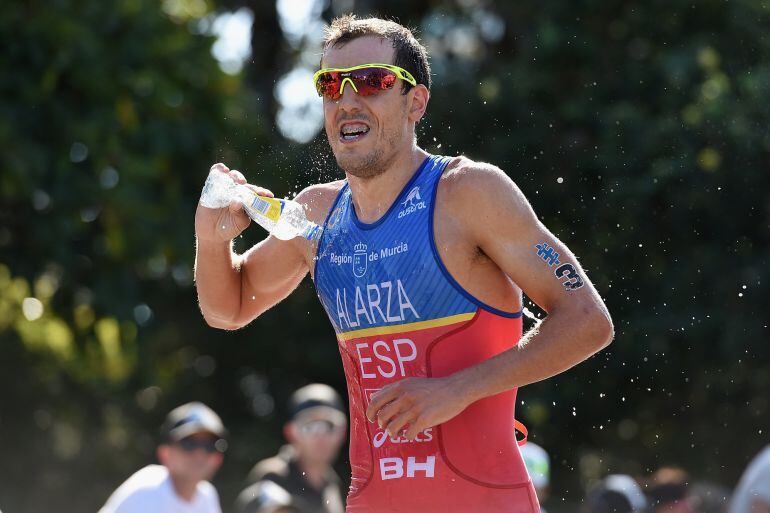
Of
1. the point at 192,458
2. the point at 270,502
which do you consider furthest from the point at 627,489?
the point at 192,458

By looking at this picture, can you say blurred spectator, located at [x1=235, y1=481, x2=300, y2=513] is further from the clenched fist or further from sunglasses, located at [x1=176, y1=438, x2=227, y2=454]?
the clenched fist

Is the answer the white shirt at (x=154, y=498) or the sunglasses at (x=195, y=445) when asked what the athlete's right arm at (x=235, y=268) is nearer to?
the white shirt at (x=154, y=498)

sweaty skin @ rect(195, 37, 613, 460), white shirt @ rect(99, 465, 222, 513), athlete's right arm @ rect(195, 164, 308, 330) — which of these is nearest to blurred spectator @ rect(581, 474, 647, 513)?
white shirt @ rect(99, 465, 222, 513)

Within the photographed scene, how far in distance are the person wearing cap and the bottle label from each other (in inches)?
127

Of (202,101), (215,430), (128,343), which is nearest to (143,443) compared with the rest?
(128,343)

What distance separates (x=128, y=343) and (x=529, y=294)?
8992mm

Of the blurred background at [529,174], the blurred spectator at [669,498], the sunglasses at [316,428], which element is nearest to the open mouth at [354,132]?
the sunglasses at [316,428]

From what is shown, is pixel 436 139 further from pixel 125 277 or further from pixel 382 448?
pixel 382 448

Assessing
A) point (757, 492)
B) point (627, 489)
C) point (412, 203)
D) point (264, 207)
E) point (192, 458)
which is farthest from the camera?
point (192, 458)

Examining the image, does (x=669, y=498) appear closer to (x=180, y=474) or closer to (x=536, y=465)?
(x=536, y=465)

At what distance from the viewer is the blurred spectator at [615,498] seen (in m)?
6.25

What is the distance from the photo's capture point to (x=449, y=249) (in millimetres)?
3486

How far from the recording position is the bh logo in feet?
11.9

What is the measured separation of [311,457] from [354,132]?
369 centimetres
